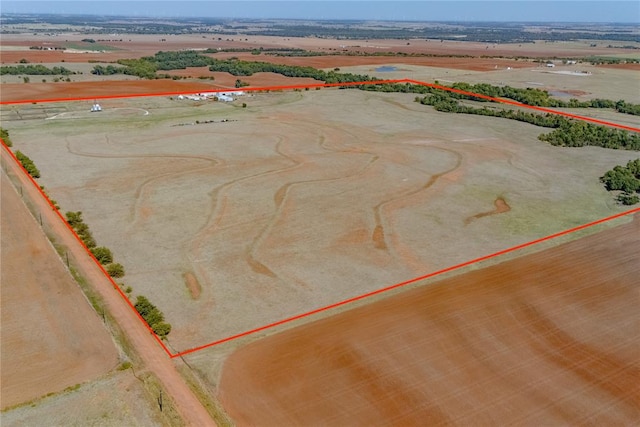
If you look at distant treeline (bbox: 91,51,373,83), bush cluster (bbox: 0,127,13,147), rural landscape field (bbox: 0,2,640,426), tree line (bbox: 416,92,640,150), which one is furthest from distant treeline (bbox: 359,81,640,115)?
bush cluster (bbox: 0,127,13,147)

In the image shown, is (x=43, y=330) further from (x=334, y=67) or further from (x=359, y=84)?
(x=334, y=67)

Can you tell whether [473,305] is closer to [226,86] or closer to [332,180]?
[332,180]

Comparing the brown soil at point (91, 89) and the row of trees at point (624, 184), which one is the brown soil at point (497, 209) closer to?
the row of trees at point (624, 184)

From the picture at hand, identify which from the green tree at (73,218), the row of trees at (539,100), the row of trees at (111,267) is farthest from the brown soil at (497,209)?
the row of trees at (539,100)

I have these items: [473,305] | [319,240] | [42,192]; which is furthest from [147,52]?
[473,305]

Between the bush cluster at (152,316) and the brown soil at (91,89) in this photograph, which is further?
the brown soil at (91,89)

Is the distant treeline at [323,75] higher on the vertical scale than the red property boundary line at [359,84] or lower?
higher
